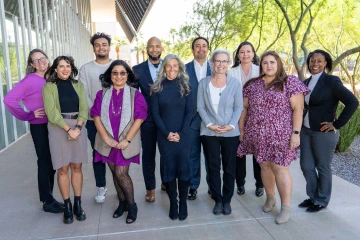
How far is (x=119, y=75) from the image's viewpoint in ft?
10.8

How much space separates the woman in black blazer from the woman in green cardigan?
250 cm

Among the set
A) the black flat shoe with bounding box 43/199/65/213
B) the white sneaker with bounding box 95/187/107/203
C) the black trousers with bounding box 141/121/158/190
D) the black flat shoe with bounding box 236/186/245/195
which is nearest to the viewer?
the black flat shoe with bounding box 43/199/65/213

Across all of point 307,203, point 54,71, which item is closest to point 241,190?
point 307,203

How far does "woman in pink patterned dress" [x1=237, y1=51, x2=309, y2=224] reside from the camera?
128 inches

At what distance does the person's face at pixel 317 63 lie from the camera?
3480 mm

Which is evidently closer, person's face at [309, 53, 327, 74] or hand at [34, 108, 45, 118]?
hand at [34, 108, 45, 118]

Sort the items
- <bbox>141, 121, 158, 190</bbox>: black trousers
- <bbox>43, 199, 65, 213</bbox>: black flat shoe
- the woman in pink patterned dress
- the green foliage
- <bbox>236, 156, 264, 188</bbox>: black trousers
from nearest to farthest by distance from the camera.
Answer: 1. the woman in pink patterned dress
2. <bbox>43, 199, 65, 213</bbox>: black flat shoe
3. <bbox>141, 121, 158, 190</bbox>: black trousers
4. <bbox>236, 156, 264, 188</bbox>: black trousers
5. the green foliage

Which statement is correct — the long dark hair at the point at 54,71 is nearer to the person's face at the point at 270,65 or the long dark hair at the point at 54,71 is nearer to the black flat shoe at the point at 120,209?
the black flat shoe at the point at 120,209

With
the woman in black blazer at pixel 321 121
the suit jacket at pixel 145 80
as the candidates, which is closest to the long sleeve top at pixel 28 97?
the suit jacket at pixel 145 80

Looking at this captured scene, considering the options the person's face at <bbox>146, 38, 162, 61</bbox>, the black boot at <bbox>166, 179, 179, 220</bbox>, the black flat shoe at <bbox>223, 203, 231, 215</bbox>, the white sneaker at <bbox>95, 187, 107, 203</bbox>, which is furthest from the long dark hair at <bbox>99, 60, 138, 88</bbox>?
the black flat shoe at <bbox>223, 203, 231, 215</bbox>

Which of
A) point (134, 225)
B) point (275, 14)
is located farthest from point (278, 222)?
point (275, 14)

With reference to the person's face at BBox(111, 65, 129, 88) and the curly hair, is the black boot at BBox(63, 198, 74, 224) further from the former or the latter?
the curly hair

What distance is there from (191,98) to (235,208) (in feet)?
4.76

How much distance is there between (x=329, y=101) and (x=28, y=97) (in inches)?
131
